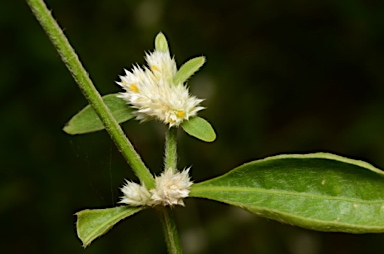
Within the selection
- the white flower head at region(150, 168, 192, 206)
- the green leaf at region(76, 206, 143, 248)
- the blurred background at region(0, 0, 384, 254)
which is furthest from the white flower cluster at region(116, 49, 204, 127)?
the blurred background at region(0, 0, 384, 254)

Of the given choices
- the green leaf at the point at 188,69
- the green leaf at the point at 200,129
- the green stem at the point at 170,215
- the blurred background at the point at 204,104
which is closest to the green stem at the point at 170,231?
the green stem at the point at 170,215

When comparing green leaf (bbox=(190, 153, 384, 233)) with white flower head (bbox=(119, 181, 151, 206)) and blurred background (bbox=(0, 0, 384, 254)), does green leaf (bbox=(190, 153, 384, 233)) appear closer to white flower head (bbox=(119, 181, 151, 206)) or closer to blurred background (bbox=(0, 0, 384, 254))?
white flower head (bbox=(119, 181, 151, 206))

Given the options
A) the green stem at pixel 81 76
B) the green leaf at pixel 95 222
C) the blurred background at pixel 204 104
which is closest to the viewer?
the green stem at pixel 81 76

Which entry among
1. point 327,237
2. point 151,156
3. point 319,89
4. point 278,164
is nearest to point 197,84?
point 151,156

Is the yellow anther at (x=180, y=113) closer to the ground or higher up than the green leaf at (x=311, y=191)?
higher up

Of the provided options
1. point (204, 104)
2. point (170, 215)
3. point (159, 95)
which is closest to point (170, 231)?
point (170, 215)

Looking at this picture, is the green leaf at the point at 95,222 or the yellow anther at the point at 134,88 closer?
the green leaf at the point at 95,222

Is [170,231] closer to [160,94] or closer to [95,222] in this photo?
[95,222]

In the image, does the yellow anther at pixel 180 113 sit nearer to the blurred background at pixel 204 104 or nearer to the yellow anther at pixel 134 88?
the yellow anther at pixel 134 88
